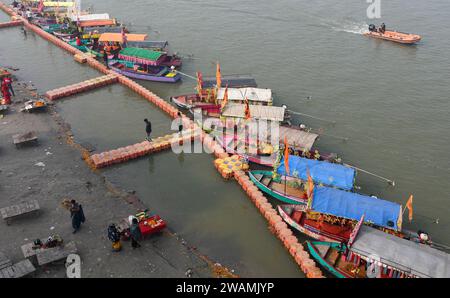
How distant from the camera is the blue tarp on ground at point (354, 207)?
20.7 meters

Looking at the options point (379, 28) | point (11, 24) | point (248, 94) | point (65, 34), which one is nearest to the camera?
point (248, 94)

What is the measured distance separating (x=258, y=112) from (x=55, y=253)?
58.3 feet

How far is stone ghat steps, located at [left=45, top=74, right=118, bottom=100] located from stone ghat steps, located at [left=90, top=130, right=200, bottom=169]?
42.3 feet

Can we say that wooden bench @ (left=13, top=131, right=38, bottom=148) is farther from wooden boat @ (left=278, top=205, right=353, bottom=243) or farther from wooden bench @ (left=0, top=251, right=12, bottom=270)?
wooden boat @ (left=278, top=205, right=353, bottom=243)

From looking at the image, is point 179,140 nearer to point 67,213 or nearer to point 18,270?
point 67,213

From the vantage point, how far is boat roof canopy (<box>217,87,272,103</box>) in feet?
106

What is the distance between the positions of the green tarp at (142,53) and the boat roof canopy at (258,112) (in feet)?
42.1

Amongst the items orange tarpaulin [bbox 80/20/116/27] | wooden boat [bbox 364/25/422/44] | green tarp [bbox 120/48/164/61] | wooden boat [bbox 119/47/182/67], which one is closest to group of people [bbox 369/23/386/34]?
wooden boat [bbox 364/25/422/44]

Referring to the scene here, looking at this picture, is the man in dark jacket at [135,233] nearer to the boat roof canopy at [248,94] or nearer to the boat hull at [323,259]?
the boat hull at [323,259]

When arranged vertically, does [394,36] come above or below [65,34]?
below

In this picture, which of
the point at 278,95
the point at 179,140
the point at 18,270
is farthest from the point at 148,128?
the point at 278,95

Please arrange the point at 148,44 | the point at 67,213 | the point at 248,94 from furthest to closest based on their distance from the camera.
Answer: the point at 148,44
the point at 248,94
the point at 67,213

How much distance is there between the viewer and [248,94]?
32688 mm

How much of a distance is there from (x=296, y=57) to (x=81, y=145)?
2792cm
